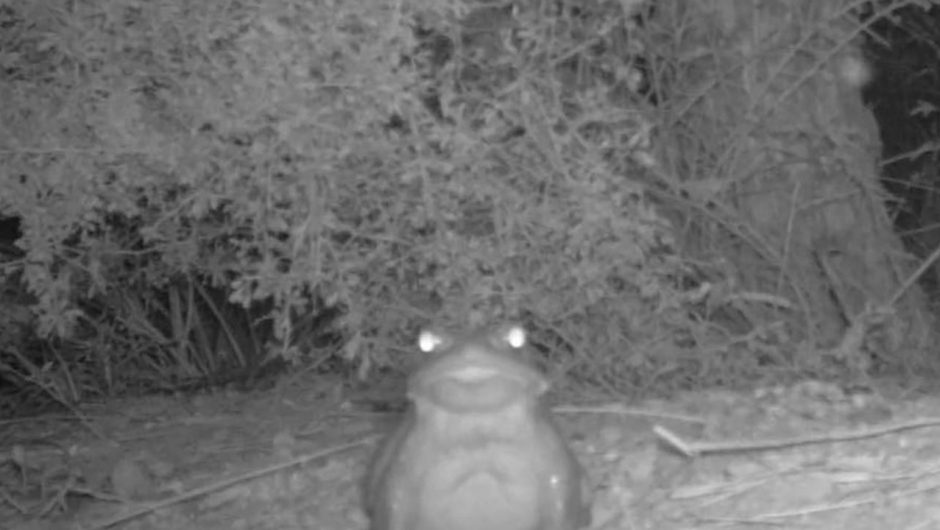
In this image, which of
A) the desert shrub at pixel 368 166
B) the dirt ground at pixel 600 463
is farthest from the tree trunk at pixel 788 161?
the dirt ground at pixel 600 463

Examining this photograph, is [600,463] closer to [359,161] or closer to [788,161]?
[359,161]

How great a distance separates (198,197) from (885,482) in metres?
2.32

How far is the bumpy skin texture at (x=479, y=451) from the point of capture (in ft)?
18.5

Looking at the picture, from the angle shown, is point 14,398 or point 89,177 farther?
point 14,398

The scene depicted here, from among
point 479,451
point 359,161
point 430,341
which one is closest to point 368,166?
point 359,161

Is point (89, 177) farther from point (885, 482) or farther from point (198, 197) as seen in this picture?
point (885, 482)

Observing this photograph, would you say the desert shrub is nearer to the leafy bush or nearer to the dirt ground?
the leafy bush

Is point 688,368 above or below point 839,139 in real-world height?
below

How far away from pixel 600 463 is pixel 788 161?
196 cm

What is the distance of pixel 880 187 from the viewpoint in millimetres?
8812

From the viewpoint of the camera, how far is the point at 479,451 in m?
5.71

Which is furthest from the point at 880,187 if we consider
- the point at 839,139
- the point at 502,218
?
the point at 502,218

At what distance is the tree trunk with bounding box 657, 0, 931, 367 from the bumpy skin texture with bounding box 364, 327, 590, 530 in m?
2.38

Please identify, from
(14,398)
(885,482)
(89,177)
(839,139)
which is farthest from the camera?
(14,398)
